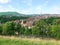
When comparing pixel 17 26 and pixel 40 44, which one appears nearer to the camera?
pixel 40 44

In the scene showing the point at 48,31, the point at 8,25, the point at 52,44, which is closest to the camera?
the point at 52,44

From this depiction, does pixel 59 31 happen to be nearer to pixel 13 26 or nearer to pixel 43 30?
pixel 43 30

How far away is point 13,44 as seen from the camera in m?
11.5

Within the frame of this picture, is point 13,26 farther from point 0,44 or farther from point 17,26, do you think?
point 0,44

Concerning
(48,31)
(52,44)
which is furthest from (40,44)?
(48,31)

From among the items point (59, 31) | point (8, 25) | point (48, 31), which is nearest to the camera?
point (59, 31)

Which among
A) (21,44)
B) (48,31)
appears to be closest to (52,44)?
(21,44)

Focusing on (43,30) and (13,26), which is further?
(13,26)

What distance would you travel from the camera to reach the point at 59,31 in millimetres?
30406

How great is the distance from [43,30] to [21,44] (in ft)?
81.7

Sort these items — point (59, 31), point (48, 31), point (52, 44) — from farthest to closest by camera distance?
point (48, 31) → point (59, 31) → point (52, 44)

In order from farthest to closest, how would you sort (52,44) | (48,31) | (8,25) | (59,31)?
(8,25) < (48,31) < (59,31) < (52,44)

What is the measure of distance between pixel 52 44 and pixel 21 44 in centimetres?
175

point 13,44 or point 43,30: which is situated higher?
point 13,44
